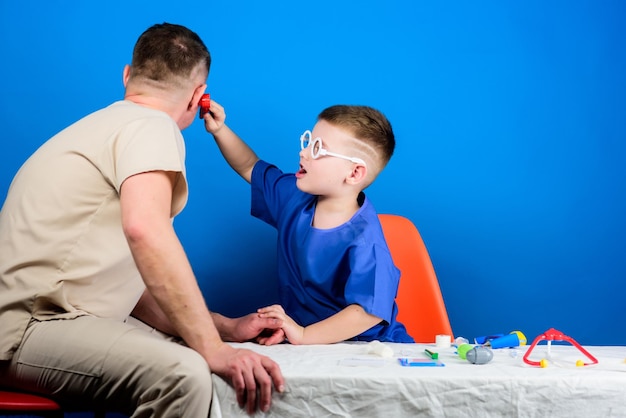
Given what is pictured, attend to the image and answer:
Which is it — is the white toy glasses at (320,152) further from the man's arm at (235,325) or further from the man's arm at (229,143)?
the man's arm at (235,325)

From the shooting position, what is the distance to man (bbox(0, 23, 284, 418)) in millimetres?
1386

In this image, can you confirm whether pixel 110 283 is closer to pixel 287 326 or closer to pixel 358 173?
pixel 287 326

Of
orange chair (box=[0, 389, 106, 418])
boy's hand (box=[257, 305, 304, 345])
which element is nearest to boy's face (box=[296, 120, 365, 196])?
boy's hand (box=[257, 305, 304, 345])

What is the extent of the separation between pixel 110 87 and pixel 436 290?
4.20 ft

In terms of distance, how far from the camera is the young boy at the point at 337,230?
1.95 meters

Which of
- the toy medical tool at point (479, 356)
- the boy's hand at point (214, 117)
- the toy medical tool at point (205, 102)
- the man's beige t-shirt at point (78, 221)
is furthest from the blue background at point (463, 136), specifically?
the toy medical tool at point (479, 356)

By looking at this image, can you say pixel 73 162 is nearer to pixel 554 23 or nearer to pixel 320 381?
pixel 320 381

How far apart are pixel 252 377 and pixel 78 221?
52cm

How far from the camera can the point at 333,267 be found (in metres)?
2.05

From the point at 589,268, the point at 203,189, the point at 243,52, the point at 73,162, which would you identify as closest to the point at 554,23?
the point at 589,268

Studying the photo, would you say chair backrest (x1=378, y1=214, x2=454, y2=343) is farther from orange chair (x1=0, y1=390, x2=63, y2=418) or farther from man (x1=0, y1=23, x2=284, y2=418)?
orange chair (x1=0, y1=390, x2=63, y2=418)

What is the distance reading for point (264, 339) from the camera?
179 cm

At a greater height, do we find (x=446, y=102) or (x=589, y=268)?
(x=446, y=102)

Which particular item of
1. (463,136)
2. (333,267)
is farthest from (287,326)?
(463,136)
